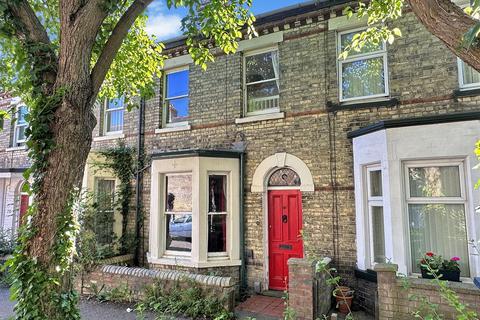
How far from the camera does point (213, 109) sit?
8492mm

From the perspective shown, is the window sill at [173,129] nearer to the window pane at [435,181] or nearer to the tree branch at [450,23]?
the window pane at [435,181]

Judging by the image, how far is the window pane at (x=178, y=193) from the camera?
799 cm

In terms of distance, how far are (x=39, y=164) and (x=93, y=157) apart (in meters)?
5.95

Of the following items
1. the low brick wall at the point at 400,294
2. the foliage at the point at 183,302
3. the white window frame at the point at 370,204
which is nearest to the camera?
the low brick wall at the point at 400,294

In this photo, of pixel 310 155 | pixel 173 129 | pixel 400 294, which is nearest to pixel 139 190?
pixel 173 129

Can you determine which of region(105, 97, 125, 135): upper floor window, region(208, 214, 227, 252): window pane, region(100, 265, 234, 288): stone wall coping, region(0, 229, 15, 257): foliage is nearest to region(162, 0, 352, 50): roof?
region(208, 214, 227, 252): window pane

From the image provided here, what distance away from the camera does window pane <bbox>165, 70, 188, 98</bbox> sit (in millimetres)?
9195

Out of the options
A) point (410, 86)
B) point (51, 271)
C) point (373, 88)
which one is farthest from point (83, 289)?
point (410, 86)

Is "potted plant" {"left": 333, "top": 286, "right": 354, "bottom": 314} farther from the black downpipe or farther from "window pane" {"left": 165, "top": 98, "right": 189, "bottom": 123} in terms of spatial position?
"window pane" {"left": 165, "top": 98, "right": 189, "bottom": 123}

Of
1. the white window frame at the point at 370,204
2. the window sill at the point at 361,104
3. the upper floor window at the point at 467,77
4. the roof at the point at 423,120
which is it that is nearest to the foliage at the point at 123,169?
the window sill at the point at 361,104

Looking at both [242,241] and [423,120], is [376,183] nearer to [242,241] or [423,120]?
[423,120]

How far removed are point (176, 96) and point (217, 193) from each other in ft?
10.4

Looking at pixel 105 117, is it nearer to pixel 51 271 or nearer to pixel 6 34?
pixel 6 34

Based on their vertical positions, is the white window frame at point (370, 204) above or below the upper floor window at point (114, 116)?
below
